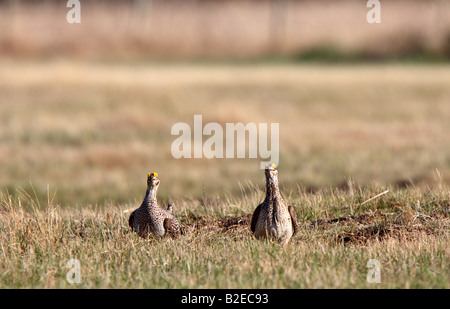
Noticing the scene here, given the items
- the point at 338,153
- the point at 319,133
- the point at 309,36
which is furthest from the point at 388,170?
the point at 309,36

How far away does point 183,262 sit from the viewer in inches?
205

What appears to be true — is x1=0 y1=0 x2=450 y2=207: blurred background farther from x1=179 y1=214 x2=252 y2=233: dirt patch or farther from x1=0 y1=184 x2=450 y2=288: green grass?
x1=179 y1=214 x2=252 y2=233: dirt patch

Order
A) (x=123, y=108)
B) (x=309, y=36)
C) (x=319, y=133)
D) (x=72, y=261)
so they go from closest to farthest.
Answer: (x=72, y=261) < (x=319, y=133) < (x=123, y=108) < (x=309, y=36)

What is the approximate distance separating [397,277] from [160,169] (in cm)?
946

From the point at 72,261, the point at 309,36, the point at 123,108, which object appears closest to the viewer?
the point at 72,261

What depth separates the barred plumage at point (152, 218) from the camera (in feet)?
19.0

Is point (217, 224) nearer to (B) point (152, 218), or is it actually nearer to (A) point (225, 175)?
(B) point (152, 218)

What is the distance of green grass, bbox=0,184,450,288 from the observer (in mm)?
4875

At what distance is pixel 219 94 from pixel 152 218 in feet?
51.9

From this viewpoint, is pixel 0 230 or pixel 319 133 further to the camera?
pixel 319 133

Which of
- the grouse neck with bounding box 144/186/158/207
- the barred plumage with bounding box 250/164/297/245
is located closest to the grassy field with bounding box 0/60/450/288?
the barred plumage with bounding box 250/164/297/245

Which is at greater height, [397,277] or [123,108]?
[123,108]

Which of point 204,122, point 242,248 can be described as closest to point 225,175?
point 204,122
